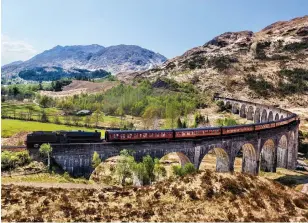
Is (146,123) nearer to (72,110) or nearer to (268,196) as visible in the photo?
(72,110)

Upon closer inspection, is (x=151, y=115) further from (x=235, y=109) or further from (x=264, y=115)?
(x=235, y=109)

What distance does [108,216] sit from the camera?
901 inches

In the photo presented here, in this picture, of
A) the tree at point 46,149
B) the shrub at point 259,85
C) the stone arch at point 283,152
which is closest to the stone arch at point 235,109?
the shrub at point 259,85

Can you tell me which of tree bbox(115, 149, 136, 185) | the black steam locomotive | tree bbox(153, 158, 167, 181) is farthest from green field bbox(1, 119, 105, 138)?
tree bbox(153, 158, 167, 181)

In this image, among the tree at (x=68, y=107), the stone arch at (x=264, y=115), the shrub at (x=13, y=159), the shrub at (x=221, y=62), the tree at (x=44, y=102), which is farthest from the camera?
the shrub at (x=221, y=62)

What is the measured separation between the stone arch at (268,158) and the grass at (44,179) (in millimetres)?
37670

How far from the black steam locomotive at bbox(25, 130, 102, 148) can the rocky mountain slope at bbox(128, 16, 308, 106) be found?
357 ft

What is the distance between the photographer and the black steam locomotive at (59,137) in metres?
32.6

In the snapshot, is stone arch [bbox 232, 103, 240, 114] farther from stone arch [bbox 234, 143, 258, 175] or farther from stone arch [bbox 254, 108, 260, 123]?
stone arch [bbox 234, 143, 258, 175]

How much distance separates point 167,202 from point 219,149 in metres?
21.2

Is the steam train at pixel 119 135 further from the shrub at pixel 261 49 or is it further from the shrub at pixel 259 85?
the shrub at pixel 261 49

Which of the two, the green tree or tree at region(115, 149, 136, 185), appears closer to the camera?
tree at region(115, 149, 136, 185)

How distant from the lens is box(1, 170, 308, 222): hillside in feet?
75.1

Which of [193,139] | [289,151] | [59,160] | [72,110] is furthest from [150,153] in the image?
[72,110]
